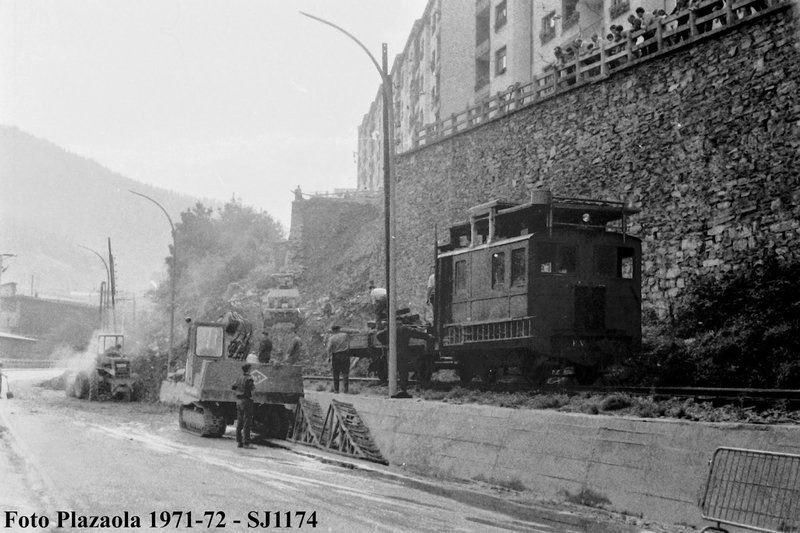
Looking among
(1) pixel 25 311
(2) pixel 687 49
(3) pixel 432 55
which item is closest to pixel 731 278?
(2) pixel 687 49

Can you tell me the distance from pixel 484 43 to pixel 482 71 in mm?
1497

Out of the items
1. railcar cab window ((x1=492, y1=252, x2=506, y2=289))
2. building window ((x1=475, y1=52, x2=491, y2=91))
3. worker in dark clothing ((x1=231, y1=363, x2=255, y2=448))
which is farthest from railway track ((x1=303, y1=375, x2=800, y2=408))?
building window ((x1=475, y1=52, x2=491, y2=91))

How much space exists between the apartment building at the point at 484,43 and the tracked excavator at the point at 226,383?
16643 millimetres

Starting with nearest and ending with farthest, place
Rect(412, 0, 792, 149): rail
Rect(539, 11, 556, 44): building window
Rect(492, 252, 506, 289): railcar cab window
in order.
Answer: Rect(492, 252, 506, 289): railcar cab window < Rect(412, 0, 792, 149): rail < Rect(539, 11, 556, 44): building window

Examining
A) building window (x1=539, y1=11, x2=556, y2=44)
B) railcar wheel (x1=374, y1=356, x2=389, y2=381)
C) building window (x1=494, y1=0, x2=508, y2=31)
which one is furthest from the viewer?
building window (x1=494, y1=0, x2=508, y2=31)

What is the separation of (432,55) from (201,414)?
118 feet

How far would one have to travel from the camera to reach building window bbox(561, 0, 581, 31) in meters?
36.6

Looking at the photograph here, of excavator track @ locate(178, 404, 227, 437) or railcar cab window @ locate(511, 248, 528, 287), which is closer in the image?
railcar cab window @ locate(511, 248, 528, 287)

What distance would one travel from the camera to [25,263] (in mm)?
182250

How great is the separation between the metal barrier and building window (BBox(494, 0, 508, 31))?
3615cm

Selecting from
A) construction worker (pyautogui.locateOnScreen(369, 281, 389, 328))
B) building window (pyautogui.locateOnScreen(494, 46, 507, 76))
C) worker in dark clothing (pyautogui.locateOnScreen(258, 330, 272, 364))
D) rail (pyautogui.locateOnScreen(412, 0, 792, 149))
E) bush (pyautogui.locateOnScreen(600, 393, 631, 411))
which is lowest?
bush (pyautogui.locateOnScreen(600, 393, 631, 411))

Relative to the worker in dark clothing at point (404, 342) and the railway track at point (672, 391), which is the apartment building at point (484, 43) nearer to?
the worker in dark clothing at point (404, 342)

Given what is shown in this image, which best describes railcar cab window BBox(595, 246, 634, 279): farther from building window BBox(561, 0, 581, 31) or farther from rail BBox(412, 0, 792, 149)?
building window BBox(561, 0, 581, 31)

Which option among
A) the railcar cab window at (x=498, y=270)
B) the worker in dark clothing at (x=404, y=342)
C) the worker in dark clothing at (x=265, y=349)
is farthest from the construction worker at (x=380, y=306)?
the railcar cab window at (x=498, y=270)
